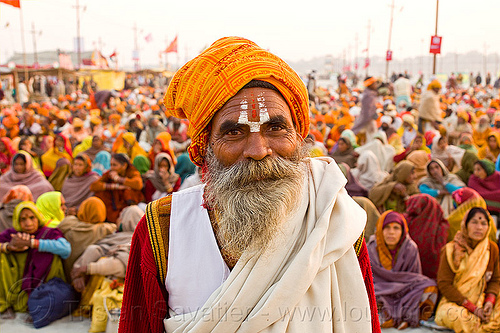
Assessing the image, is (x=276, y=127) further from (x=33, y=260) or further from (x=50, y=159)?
(x=50, y=159)

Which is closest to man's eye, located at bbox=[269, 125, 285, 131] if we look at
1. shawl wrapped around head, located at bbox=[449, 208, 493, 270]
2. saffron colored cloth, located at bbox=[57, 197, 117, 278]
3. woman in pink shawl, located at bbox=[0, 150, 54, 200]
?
shawl wrapped around head, located at bbox=[449, 208, 493, 270]

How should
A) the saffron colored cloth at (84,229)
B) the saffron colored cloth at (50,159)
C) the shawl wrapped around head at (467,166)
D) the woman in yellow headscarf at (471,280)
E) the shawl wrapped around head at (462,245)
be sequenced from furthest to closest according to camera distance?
1. the saffron colored cloth at (50,159)
2. the shawl wrapped around head at (467,166)
3. the saffron colored cloth at (84,229)
4. the shawl wrapped around head at (462,245)
5. the woman in yellow headscarf at (471,280)

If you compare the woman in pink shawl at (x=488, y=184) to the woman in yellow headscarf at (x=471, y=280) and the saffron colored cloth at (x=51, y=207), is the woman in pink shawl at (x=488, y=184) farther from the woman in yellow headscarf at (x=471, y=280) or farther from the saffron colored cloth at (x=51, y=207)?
the saffron colored cloth at (x=51, y=207)

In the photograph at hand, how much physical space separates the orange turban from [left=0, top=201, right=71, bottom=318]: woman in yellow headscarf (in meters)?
3.38

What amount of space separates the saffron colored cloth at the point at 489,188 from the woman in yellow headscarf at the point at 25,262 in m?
5.35

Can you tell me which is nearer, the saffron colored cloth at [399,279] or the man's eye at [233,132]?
the man's eye at [233,132]

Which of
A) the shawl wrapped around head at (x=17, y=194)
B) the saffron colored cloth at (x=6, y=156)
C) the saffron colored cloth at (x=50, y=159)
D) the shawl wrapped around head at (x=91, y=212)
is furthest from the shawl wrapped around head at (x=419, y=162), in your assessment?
the saffron colored cloth at (x=6, y=156)

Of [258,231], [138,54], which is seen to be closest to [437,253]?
[258,231]

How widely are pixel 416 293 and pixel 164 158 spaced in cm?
359

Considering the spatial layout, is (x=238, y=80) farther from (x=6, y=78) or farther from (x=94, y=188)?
(x=6, y=78)

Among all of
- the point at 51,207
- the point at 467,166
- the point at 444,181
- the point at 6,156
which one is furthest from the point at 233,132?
the point at 6,156

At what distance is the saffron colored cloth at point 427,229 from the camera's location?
15.5 feet

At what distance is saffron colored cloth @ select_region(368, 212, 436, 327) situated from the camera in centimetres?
415

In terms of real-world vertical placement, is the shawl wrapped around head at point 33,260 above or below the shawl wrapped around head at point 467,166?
below
